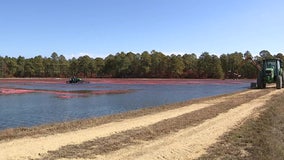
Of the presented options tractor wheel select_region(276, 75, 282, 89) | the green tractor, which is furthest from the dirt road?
the green tractor

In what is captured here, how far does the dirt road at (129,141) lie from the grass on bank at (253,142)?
470mm

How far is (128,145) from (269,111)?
12.9 meters

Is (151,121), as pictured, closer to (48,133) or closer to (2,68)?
(48,133)

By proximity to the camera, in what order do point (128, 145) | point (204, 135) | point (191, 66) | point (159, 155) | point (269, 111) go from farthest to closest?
1. point (191, 66)
2. point (269, 111)
3. point (204, 135)
4. point (128, 145)
5. point (159, 155)

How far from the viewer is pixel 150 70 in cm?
17188

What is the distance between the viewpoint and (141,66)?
17100cm

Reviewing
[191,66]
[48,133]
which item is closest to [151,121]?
[48,133]

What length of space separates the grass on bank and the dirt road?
470 mm

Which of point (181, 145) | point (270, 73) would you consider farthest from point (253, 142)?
point (270, 73)

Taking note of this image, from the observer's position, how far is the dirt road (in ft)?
41.8

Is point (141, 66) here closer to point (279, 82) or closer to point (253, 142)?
point (279, 82)

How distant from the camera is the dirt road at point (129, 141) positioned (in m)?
12.7

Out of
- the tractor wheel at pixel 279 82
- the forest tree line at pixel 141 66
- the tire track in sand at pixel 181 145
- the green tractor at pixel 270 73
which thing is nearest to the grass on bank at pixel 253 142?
the tire track in sand at pixel 181 145

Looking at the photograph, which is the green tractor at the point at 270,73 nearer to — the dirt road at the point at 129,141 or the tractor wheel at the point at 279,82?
the tractor wheel at the point at 279,82
